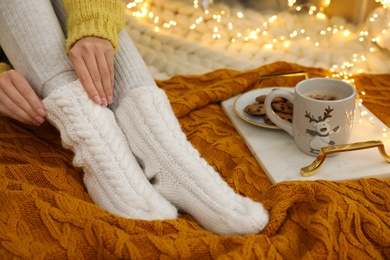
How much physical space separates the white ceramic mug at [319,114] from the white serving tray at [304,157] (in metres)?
0.03

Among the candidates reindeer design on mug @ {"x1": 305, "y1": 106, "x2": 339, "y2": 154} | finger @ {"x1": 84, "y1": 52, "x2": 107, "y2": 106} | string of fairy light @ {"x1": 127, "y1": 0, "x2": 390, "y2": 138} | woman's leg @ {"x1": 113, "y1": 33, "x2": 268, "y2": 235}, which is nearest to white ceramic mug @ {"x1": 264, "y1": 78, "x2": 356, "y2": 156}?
reindeer design on mug @ {"x1": 305, "y1": 106, "x2": 339, "y2": 154}

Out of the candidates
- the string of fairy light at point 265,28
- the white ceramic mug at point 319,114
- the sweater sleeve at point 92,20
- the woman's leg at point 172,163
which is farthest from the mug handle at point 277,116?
the string of fairy light at point 265,28

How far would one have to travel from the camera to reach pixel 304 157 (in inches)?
34.8

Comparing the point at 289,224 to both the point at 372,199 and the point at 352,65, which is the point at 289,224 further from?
the point at 352,65

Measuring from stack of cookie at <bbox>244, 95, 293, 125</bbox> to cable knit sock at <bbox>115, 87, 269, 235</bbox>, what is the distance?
21cm

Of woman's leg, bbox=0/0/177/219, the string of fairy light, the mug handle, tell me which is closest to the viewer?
woman's leg, bbox=0/0/177/219

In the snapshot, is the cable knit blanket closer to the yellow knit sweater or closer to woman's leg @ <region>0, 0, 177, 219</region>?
woman's leg @ <region>0, 0, 177, 219</region>

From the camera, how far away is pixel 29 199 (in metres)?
0.72

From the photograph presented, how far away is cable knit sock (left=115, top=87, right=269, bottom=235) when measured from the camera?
0.72 meters

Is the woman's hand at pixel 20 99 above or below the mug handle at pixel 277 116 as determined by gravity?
above

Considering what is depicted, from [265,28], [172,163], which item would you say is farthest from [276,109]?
[265,28]

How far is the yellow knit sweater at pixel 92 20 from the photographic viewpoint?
0.86 meters

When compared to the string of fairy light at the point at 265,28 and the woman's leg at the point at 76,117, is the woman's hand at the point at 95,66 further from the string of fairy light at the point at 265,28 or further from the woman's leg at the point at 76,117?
the string of fairy light at the point at 265,28

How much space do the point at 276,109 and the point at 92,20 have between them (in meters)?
0.36
